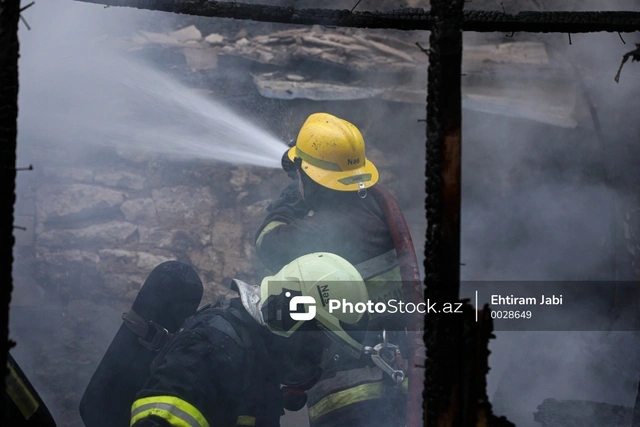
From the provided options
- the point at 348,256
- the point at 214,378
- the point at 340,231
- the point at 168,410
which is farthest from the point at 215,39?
the point at 168,410

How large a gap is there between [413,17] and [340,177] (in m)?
2.29

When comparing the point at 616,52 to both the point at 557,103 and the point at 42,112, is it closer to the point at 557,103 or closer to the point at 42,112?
the point at 557,103

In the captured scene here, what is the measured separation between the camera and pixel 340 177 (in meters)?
5.28

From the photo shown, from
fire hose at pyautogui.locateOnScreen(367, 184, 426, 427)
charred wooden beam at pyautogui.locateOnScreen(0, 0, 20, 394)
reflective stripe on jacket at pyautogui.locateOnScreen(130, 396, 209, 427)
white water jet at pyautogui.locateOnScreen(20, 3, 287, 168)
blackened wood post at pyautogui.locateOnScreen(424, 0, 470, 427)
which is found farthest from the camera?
white water jet at pyautogui.locateOnScreen(20, 3, 287, 168)

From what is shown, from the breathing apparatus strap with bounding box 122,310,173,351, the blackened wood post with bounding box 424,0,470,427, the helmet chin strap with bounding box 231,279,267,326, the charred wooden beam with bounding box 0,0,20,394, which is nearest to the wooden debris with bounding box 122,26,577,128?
the breathing apparatus strap with bounding box 122,310,173,351

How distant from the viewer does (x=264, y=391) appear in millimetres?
3910

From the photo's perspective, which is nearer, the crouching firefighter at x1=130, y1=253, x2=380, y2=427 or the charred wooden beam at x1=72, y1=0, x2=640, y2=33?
the charred wooden beam at x1=72, y1=0, x2=640, y2=33

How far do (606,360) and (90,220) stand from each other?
6686 millimetres

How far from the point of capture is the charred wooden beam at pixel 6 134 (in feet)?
7.38

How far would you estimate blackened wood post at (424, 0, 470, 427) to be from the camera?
96.5 inches

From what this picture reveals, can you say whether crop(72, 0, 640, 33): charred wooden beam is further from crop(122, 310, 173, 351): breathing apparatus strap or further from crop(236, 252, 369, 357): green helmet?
crop(122, 310, 173, 351): breathing apparatus strap

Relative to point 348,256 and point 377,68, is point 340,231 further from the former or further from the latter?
point 377,68

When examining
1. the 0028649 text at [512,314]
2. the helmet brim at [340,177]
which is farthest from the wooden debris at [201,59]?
the 0028649 text at [512,314]

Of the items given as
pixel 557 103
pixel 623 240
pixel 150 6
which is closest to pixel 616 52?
pixel 557 103
